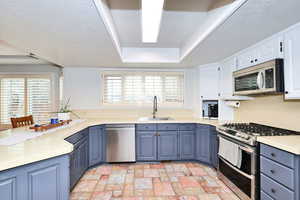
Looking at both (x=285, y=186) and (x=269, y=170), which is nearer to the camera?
(x=285, y=186)

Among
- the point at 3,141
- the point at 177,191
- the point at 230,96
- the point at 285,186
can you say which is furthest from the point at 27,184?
the point at 230,96

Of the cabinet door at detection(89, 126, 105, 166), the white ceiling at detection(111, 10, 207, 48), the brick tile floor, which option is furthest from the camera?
the cabinet door at detection(89, 126, 105, 166)

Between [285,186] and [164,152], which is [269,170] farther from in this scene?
[164,152]

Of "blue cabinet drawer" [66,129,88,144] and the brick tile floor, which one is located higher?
"blue cabinet drawer" [66,129,88,144]

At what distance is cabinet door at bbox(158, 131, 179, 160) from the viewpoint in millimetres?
3215

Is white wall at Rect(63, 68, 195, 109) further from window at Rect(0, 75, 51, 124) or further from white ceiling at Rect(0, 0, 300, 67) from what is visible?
window at Rect(0, 75, 51, 124)

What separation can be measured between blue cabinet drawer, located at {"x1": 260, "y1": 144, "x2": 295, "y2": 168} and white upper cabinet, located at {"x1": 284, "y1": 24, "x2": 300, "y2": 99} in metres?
0.63

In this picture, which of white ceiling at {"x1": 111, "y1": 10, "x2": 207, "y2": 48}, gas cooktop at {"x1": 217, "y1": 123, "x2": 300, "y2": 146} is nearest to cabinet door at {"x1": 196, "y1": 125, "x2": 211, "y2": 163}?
gas cooktop at {"x1": 217, "y1": 123, "x2": 300, "y2": 146}

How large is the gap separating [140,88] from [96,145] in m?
1.63

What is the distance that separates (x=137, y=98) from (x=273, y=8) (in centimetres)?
292

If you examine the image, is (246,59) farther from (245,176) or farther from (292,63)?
(245,176)

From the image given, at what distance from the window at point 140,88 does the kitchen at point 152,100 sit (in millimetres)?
24

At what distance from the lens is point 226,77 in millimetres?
3023

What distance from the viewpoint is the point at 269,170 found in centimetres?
166
